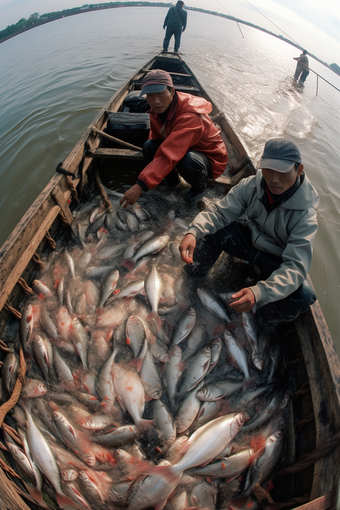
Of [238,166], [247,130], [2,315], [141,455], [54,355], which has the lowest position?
[141,455]

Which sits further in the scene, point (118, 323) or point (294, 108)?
point (294, 108)

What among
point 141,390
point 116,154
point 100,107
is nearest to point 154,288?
point 141,390

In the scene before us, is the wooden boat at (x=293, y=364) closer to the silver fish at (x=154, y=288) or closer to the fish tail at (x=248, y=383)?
the fish tail at (x=248, y=383)

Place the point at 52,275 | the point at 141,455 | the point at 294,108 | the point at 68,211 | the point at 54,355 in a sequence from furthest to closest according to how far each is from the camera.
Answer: the point at 294,108
the point at 68,211
the point at 52,275
the point at 54,355
the point at 141,455

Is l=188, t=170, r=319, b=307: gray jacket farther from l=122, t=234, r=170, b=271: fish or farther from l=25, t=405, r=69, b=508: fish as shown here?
l=25, t=405, r=69, b=508: fish

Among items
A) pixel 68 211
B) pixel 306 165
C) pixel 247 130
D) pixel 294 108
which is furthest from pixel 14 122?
pixel 294 108

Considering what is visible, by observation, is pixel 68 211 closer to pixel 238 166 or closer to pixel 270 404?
pixel 238 166

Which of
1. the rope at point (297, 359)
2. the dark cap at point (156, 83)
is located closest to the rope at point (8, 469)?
the rope at point (297, 359)

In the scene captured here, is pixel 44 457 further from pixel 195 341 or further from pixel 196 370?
pixel 195 341

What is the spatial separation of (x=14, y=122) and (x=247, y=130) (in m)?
8.62

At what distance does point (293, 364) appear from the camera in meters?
2.55

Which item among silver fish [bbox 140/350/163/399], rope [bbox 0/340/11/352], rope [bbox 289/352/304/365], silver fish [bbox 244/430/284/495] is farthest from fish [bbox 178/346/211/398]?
rope [bbox 0/340/11/352]

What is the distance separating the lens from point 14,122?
886 centimetres

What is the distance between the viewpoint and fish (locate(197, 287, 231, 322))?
2891 mm
